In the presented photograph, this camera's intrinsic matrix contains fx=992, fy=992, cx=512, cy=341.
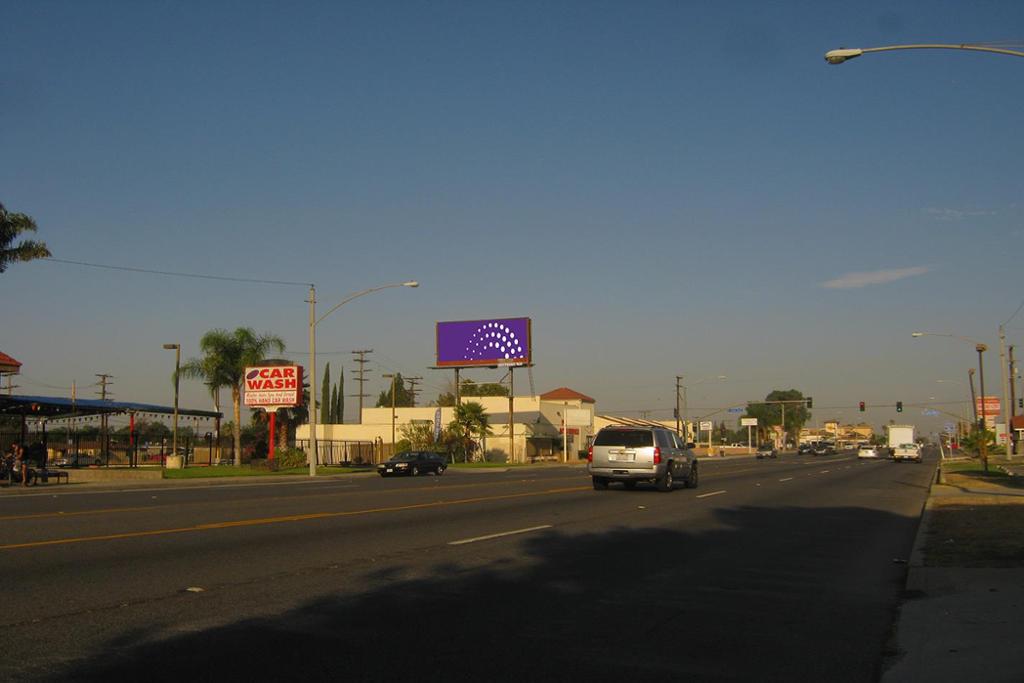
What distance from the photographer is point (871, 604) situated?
10492 mm

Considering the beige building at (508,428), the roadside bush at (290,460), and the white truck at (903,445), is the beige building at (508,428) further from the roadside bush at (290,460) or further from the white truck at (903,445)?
the roadside bush at (290,460)

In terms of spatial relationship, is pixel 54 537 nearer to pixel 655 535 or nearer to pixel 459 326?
pixel 655 535

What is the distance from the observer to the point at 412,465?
4822cm

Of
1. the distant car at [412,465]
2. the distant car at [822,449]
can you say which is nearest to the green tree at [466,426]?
the distant car at [412,465]

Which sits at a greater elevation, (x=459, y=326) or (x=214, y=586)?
(x=459, y=326)

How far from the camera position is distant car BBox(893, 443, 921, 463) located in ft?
229

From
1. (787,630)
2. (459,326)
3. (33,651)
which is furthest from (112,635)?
(459,326)

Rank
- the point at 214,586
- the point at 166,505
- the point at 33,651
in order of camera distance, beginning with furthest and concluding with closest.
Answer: the point at 166,505, the point at 214,586, the point at 33,651

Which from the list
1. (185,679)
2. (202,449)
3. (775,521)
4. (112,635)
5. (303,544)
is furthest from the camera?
(202,449)

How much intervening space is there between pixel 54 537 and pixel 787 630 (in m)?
10.7

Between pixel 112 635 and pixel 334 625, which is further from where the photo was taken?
pixel 334 625

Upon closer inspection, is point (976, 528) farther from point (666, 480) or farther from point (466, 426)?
point (466, 426)

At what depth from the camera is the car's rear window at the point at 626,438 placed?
1073 inches

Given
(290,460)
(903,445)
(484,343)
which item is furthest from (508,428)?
(290,460)
